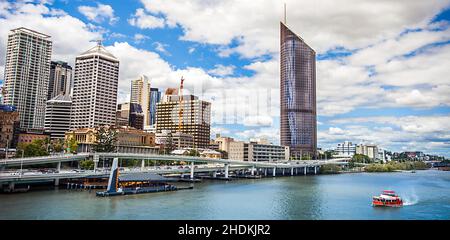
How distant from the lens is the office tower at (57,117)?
68938 mm

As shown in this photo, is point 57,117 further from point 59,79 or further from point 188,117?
point 188,117

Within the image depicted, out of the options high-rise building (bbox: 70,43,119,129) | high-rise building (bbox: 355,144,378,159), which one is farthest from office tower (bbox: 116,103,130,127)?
high-rise building (bbox: 355,144,378,159)

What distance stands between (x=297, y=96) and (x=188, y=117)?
3305 centimetres

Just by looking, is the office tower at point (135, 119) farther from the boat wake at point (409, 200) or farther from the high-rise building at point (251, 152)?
the boat wake at point (409, 200)

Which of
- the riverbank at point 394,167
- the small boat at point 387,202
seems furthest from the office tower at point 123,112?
the small boat at point 387,202

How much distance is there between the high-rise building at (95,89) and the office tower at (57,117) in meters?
2.06

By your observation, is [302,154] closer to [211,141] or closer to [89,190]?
[211,141]

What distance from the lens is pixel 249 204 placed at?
19.1 m

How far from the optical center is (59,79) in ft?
297

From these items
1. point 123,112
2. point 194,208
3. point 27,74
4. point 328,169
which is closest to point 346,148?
point 328,169

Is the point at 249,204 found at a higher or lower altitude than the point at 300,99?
lower
